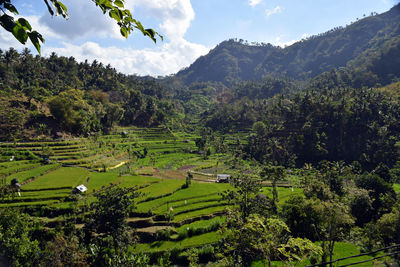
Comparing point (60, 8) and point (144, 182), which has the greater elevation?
point (60, 8)

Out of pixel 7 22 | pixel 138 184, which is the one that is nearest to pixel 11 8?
pixel 7 22

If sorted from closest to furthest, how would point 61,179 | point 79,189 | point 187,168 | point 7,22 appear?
point 7,22, point 79,189, point 61,179, point 187,168

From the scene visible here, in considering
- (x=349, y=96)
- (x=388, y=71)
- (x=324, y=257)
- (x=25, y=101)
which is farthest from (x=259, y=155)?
(x=388, y=71)

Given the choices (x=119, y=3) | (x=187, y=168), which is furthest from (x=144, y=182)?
(x=119, y=3)

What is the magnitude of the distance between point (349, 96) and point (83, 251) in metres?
95.4

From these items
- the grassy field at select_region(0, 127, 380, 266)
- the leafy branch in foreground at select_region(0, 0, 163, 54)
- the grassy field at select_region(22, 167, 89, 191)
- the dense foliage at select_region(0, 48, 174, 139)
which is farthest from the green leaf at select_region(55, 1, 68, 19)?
the dense foliage at select_region(0, 48, 174, 139)

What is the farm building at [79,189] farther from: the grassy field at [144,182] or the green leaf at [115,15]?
the green leaf at [115,15]

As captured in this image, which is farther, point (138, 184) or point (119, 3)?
point (138, 184)

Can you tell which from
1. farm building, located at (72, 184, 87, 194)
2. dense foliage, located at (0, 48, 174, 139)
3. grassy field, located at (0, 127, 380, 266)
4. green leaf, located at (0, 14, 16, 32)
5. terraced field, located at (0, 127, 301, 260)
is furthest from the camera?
dense foliage, located at (0, 48, 174, 139)

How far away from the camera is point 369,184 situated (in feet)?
120

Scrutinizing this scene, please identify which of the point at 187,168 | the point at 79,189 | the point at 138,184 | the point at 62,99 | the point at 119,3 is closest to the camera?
the point at 119,3

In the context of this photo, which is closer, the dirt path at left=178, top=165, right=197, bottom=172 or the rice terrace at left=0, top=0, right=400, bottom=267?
the rice terrace at left=0, top=0, right=400, bottom=267

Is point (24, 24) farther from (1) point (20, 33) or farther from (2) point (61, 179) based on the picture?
(2) point (61, 179)

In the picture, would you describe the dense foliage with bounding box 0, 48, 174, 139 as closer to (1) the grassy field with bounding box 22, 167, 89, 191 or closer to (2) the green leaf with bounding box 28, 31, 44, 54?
(1) the grassy field with bounding box 22, 167, 89, 191
